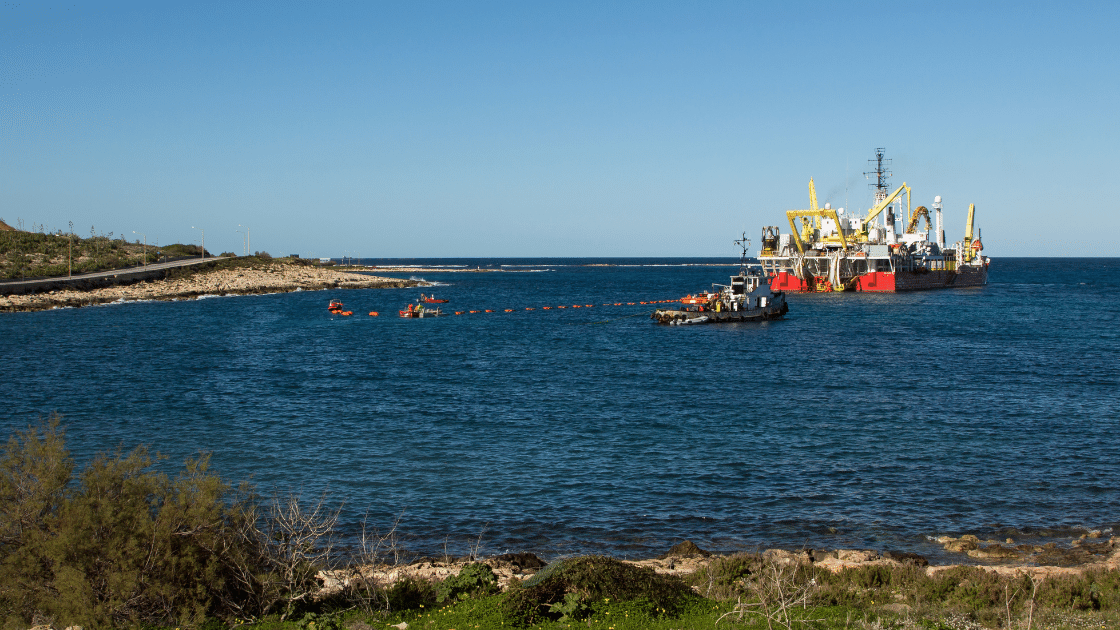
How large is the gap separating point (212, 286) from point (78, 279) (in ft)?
61.0

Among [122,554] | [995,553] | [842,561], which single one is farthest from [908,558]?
[122,554]

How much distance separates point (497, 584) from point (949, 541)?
31.7ft

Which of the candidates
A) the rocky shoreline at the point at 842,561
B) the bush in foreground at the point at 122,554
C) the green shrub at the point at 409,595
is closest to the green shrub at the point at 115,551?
the bush in foreground at the point at 122,554

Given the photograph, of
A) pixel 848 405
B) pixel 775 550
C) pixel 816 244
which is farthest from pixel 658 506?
pixel 816 244

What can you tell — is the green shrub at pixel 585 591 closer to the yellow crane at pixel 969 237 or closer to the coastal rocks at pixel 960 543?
the coastal rocks at pixel 960 543

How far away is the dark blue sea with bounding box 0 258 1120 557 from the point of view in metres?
18.7

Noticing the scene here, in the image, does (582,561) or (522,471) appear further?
(522,471)

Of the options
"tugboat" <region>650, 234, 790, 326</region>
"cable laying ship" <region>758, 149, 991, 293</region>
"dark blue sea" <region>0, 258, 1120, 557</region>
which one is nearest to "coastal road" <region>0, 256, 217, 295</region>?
"dark blue sea" <region>0, 258, 1120, 557</region>

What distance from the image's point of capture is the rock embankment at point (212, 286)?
7534 cm

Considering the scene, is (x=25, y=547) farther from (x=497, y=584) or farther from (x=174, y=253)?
(x=174, y=253)

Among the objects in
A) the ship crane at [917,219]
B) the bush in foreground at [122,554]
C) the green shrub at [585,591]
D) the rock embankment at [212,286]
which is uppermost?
the ship crane at [917,219]

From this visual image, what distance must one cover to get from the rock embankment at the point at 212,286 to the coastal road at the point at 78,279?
1.26 metres

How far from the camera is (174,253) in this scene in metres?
133

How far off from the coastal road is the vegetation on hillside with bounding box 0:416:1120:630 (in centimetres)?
7708
